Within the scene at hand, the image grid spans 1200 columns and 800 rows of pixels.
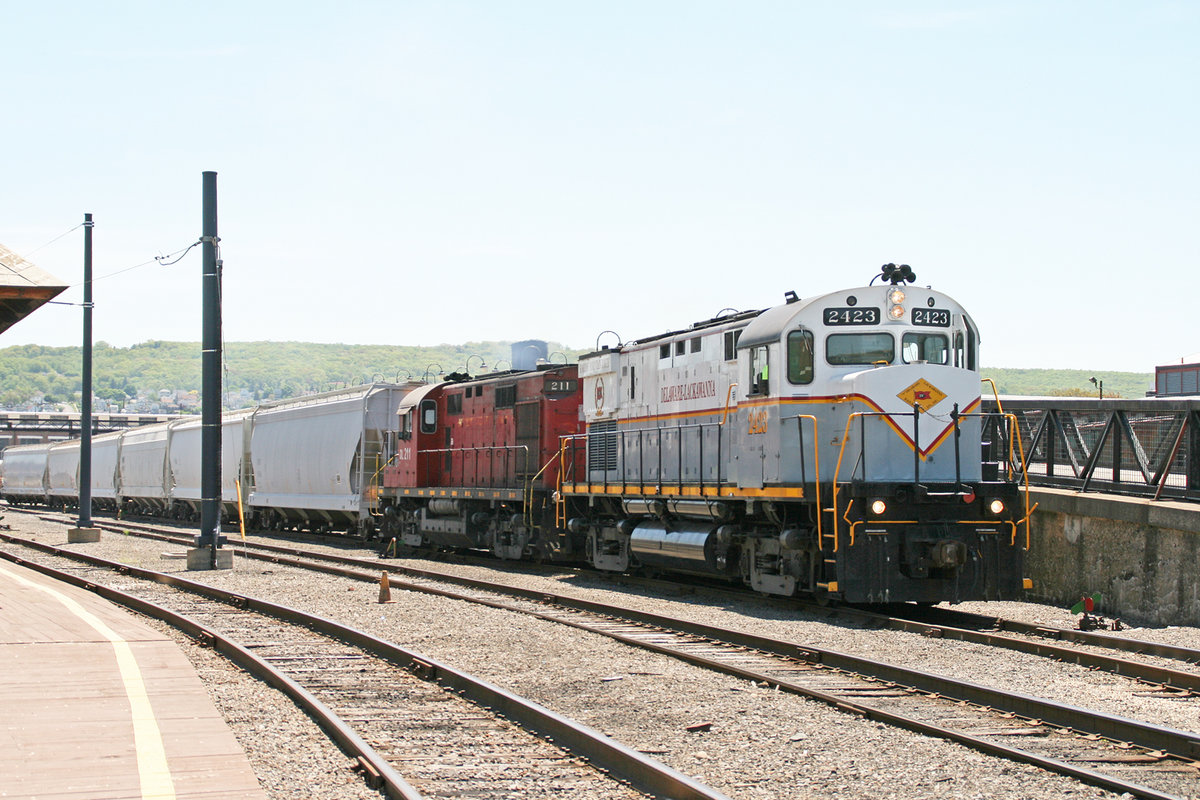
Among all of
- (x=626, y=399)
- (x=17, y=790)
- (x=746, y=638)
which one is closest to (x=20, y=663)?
(x=17, y=790)

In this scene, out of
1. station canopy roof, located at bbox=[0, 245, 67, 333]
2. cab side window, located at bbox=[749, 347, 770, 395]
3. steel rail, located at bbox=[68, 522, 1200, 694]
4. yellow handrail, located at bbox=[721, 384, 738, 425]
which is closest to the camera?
steel rail, located at bbox=[68, 522, 1200, 694]

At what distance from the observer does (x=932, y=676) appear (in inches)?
344

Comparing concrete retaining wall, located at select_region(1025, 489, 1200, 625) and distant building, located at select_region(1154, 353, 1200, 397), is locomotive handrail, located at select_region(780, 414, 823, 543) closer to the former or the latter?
concrete retaining wall, located at select_region(1025, 489, 1200, 625)

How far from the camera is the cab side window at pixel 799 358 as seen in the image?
44.9ft

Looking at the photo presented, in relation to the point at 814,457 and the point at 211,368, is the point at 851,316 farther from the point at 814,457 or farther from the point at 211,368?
the point at 211,368

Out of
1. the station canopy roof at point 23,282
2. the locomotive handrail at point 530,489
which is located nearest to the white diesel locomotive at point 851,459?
the locomotive handrail at point 530,489

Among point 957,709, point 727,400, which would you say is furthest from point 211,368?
point 957,709

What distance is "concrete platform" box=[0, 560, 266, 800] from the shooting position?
6.05 m

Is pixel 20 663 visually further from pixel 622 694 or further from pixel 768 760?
pixel 768 760

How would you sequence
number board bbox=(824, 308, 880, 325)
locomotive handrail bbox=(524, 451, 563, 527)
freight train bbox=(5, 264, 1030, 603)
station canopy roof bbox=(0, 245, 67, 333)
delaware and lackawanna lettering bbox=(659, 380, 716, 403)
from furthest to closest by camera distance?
1. locomotive handrail bbox=(524, 451, 563, 527)
2. delaware and lackawanna lettering bbox=(659, 380, 716, 403)
3. number board bbox=(824, 308, 880, 325)
4. freight train bbox=(5, 264, 1030, 603)
5. station canopy roof bbox=(0, 245, 67, 333)

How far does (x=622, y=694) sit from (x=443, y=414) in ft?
55.9

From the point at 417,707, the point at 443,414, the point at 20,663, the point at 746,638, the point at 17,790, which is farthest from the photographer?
the point at 443,414

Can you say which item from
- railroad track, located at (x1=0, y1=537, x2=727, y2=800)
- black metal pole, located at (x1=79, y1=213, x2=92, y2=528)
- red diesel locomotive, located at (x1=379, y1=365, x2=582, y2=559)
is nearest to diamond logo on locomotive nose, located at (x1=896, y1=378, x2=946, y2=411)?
railroad track, located at (x1=0, y1=537, x2=727, y2=800)

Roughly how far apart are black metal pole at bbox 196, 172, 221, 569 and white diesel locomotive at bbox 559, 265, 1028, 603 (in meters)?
9.42
